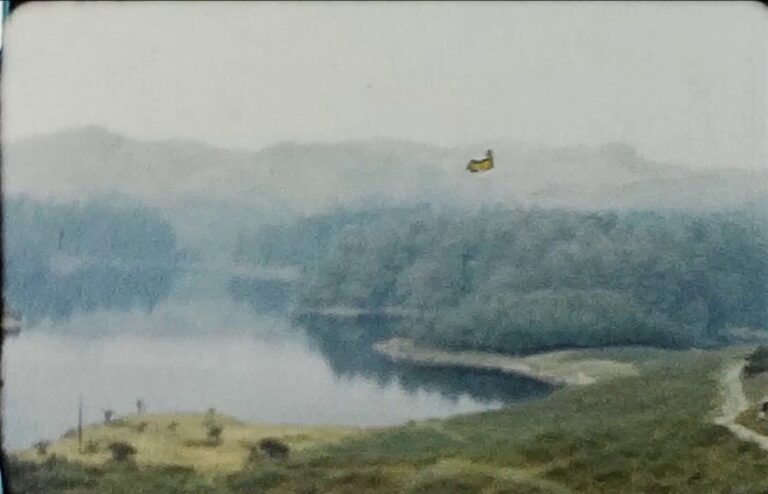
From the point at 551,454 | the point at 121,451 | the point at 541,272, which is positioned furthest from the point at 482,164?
the point at 121,451

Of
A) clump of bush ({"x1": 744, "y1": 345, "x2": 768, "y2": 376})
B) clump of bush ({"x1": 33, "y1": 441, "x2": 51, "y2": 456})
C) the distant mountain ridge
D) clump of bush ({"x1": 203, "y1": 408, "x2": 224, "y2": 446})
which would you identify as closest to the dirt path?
clump of bush ({"x1": 744, "y1": 345, "x2": 768, "y2": 376})

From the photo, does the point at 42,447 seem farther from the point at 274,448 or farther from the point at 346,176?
the point at 346,176

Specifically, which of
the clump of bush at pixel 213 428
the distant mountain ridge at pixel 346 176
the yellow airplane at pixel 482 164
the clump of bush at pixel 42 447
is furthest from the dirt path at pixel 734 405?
the clump of bush at pixel 42 447

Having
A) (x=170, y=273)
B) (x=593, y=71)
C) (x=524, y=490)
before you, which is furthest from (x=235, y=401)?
(x=593, y=71)

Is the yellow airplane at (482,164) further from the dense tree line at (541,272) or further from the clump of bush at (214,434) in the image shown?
the clump of bush at (214,434)

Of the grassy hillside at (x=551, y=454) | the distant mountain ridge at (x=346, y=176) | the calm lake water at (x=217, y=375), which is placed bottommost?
the grassy hillside at (x=551, y=454)

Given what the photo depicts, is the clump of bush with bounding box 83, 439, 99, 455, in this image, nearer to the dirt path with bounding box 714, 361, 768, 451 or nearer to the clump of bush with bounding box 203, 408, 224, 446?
the clump of bush with bounding box 203, 408, 224, 446
